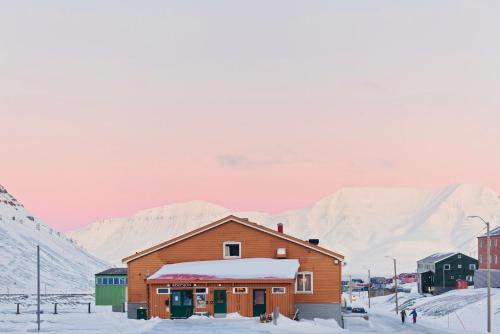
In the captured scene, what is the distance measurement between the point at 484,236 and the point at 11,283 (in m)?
86.7

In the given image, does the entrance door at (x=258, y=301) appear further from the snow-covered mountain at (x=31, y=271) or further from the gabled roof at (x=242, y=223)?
the snow-covered mountain at (x=31, y=271)

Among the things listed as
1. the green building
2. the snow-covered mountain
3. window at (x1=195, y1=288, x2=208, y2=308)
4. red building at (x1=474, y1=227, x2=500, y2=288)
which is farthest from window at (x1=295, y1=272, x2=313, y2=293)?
the snow-covered mountain

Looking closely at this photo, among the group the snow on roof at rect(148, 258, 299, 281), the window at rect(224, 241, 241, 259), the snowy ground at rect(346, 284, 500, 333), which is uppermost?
the window at rect(224, 241, 241, 259)

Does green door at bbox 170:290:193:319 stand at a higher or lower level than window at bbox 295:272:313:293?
lower

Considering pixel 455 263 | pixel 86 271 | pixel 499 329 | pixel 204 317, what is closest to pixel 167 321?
pixel 204 317

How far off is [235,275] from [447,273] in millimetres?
100597

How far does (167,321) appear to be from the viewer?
207ft

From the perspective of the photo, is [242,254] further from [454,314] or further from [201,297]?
[454,314]

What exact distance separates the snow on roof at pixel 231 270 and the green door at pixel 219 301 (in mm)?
1332

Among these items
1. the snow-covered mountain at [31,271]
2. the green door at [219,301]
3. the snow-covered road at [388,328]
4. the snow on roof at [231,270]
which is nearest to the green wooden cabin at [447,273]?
the snow-covered mountain at [31,271]

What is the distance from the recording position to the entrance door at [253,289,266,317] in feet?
215

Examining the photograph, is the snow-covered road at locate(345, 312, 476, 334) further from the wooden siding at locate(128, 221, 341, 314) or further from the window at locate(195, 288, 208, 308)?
the window at locate(195, 288, 208, 308)

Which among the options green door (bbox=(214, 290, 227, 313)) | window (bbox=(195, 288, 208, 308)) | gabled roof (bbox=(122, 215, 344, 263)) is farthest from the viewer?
gabled roof (bbox=(122, 215, 344, 263))

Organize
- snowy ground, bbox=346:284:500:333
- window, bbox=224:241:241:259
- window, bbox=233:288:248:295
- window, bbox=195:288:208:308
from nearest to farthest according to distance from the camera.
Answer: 1. window, bbox=233:288:248:295
2. window, bbox=195:288:208:308
3. window, bbox=224:241:241:259
4. snowy ground, bbox=346:284:500:333
